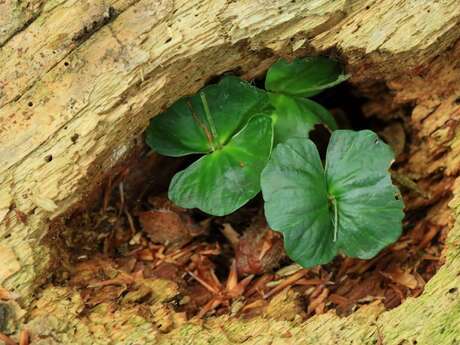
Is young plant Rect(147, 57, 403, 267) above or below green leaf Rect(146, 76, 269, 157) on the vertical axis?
below

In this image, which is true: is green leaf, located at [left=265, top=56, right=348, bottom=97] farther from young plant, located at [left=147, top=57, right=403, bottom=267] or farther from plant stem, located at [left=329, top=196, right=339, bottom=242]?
plant stem, located at [left=329, top=196, right=339, bottom=242]

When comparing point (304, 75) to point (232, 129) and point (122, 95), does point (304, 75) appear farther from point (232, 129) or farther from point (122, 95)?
point (122, 95)

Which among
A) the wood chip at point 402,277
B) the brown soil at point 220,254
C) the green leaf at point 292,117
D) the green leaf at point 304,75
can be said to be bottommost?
the wood chip at point 402,277

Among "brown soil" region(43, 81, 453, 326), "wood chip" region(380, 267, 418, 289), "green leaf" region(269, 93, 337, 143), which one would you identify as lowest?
"wood chip" region(380, 267, 418, 289)

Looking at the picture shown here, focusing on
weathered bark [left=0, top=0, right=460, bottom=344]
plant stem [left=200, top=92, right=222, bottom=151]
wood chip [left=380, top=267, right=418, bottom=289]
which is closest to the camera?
weathered bark [left=0, top=0, right=460, bottom=344]

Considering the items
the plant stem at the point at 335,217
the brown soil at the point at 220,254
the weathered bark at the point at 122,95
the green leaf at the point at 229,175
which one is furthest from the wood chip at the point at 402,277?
the green leaf at the point at 229,175

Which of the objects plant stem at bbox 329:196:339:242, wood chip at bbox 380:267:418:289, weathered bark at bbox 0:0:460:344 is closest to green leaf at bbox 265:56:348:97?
weathered bark at bbox 0:0:460:344

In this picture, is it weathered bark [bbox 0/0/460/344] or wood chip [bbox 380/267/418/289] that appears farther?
wood chip [bbox 380/267/418/289]

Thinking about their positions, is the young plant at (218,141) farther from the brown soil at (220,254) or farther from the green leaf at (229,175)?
the brown soil at (220,254)
